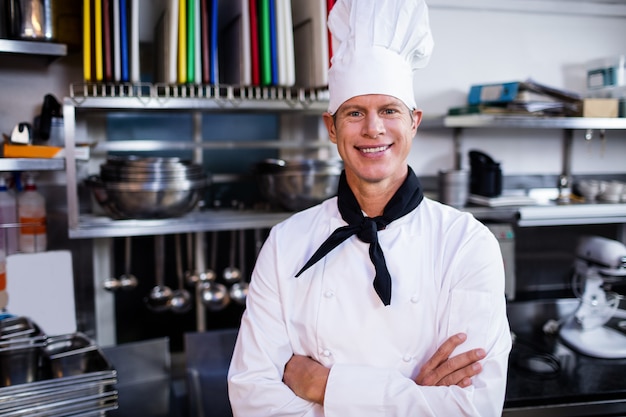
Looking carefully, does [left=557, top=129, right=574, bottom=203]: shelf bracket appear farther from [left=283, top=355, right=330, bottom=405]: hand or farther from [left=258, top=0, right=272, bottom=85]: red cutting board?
[left=283, top=355, right=330, bottom=405]: hand

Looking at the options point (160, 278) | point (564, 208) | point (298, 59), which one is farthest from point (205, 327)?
point (564, 208)

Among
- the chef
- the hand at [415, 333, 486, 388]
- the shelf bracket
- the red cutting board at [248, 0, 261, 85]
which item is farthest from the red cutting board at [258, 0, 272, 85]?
the shelf bracket

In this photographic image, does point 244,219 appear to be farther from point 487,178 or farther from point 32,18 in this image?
point 487,178

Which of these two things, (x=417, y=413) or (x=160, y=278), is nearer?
(x=417, y=413)

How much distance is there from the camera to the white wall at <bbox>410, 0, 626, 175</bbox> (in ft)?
8.48

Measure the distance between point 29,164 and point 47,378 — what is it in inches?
25.7

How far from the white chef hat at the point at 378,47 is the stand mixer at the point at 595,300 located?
120 centimetres

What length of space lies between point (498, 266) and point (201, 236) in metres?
1.38

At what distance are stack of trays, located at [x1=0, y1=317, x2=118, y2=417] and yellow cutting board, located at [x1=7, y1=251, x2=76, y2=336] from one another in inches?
6.4

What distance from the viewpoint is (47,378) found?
69.3 inches

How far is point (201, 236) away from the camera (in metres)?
2.37

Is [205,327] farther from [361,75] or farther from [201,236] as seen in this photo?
[361,75]

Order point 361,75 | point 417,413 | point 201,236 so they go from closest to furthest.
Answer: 1. point 417,413
2. point 361,75
3. point 201,236

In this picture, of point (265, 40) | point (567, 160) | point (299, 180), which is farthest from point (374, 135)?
point (567, 160)
